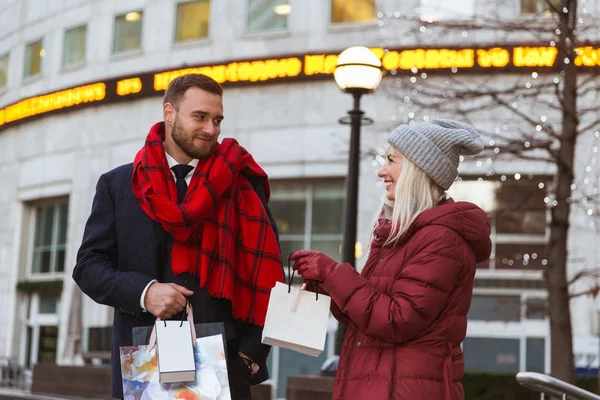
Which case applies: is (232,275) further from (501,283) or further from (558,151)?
(501,283)

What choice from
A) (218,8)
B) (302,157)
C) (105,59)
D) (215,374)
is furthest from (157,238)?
(105,59)

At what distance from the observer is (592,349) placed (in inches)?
807

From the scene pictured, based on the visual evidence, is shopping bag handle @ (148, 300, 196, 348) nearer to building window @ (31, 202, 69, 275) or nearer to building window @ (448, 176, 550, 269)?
building window @ (448, 176, 550, 269)

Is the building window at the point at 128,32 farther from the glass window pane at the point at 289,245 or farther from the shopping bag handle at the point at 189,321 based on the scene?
the shopping bag handle at the point at 189,321

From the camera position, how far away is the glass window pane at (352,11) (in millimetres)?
23922

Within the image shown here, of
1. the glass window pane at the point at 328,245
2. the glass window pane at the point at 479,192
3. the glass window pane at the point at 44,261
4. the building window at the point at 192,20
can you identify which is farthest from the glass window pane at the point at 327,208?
the glass window pane at the point at 44,261

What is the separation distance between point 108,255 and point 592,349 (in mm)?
17602

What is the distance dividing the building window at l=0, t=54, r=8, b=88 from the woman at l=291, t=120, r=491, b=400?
29.1m

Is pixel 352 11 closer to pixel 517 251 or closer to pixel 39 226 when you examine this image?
pixel 517 251

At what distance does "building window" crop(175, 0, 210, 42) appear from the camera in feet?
84.8

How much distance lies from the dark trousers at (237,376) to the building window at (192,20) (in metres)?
22.1

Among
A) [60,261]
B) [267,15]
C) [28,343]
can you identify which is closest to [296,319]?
[267,15]

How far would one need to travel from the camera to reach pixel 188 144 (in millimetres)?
4320

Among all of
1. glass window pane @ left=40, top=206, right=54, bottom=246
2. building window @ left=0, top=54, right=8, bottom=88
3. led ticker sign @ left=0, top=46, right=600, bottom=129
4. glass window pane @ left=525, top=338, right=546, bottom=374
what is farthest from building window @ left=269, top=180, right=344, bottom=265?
building window @ left=0, top=54, right=8, bottom=88
